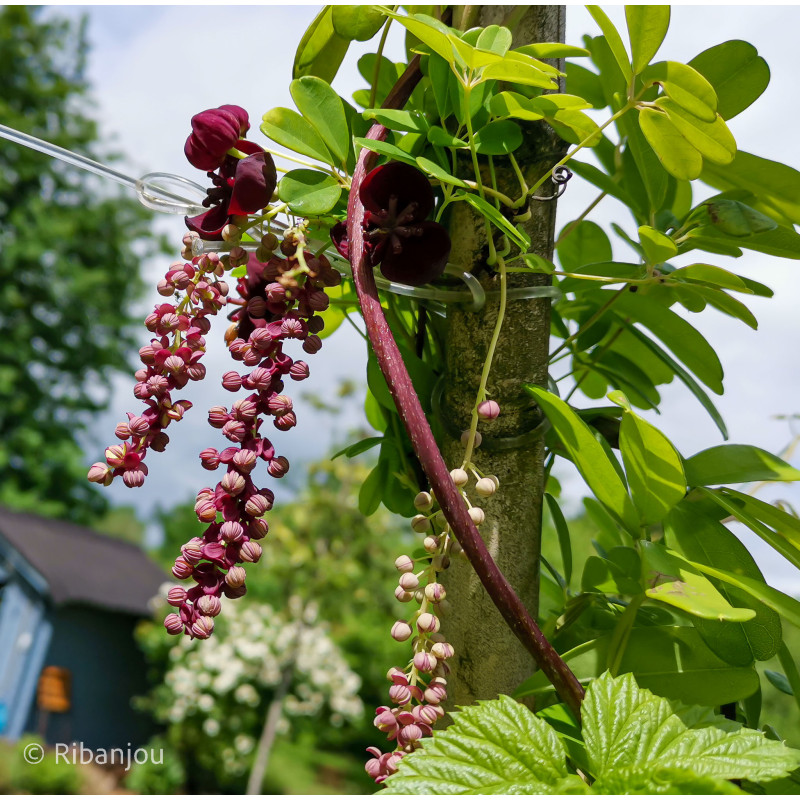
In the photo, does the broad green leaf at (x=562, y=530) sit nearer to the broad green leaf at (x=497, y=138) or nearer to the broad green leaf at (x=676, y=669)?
the broad green leaf at (x=676, y=669)

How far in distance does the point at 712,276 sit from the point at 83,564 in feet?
27.8

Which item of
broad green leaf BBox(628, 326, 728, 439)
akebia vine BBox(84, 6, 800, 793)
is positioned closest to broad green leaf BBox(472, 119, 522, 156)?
akebia vine BBox(84, 6, 800, 793)

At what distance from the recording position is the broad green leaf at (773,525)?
0.42m

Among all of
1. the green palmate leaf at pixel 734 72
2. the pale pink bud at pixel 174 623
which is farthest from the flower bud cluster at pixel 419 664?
the green palmate leaf at pixel 734 72

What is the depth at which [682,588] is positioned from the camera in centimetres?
35

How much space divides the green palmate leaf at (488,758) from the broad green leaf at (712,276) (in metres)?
0.28

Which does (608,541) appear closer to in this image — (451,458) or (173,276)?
(451,458)

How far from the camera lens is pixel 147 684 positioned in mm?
7738

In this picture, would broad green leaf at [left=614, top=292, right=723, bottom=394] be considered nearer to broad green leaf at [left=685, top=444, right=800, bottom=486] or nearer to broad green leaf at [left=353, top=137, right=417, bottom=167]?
broad green leaf at [left=685, top=444, right=800, bottom=486]

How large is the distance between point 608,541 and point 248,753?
5.86m

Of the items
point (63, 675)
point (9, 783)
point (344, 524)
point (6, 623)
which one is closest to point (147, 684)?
point (63, 675)

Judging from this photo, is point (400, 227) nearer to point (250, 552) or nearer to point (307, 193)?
point (307, 193)

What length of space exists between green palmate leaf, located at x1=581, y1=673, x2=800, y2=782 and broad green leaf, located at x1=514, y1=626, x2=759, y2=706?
0.19 feet

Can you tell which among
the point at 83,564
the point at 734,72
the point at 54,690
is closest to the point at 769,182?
the point at 734,72
